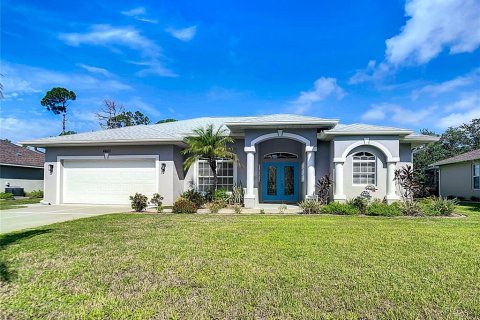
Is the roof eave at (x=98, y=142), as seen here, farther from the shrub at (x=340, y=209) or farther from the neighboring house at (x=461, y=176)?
the neighboring house at (x=461, y=176)

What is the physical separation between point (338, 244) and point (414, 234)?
277 centimetres

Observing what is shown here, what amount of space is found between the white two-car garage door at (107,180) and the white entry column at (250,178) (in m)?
5.06

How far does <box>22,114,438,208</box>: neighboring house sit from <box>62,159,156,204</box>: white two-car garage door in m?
0.05

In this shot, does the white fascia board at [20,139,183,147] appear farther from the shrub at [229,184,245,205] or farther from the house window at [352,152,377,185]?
the house window at [352,152,377,185]

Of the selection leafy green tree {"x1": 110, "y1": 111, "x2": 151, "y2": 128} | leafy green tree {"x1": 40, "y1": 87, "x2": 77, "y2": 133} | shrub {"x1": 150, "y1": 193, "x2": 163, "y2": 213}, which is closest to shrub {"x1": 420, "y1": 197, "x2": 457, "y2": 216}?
shrub {"x1": 150, "y1": 193, "x2": 163, "y2": 213}

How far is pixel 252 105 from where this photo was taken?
29203 mm

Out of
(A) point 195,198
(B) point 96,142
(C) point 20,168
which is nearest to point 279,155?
(A) point 195,198

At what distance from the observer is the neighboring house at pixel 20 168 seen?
22962 mm

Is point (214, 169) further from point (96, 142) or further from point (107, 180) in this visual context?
point (96, 142)

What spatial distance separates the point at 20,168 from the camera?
24.4 metres

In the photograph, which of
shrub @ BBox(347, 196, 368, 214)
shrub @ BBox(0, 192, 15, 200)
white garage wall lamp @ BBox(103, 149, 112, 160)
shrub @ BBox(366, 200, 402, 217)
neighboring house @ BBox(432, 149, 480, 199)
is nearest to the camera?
shrub @ BBox(366, 200, 402, 217)

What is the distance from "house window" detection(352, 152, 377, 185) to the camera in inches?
606

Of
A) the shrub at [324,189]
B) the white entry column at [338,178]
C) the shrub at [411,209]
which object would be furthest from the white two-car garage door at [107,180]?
the shrub at [411,209]

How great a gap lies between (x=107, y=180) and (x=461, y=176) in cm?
2565
